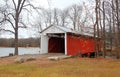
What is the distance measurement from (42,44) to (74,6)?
4311 centimetres

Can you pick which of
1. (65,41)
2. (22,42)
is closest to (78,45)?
(65,41)

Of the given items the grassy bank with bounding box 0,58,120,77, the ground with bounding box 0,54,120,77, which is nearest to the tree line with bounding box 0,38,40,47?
the ground with bounding box 0,54,120,77

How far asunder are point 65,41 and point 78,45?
3.61 m

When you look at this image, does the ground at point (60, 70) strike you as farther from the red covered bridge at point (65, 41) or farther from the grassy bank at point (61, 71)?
the red covered bridge at point (65, 41)

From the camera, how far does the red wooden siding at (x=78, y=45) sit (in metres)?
28.8

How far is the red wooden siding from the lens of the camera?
28827 millimetres

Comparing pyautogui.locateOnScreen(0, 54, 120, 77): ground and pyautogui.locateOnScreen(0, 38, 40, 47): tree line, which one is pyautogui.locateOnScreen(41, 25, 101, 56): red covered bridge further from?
pyautogui.locateOnScreen(0, 38, 40, 47): tree line

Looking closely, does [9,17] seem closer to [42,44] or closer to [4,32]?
[4,32]

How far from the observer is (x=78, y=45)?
31.4m

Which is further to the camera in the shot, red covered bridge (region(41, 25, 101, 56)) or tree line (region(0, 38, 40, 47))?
tree line (region(0, 38, 40, 47))

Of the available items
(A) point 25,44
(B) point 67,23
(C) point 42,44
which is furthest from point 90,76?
(B) point 67,23

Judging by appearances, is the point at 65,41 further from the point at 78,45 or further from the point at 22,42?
the point at 22,42

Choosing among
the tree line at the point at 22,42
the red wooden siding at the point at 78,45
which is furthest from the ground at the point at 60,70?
the tree line at the point at 22,42

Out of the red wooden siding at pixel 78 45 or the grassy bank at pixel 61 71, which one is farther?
the red wooden siding at pixel 78 45
